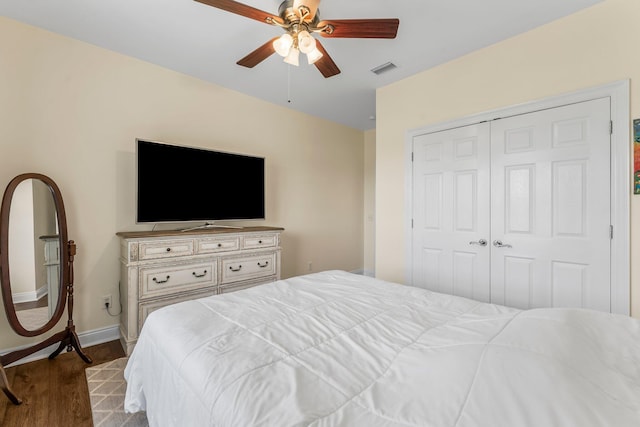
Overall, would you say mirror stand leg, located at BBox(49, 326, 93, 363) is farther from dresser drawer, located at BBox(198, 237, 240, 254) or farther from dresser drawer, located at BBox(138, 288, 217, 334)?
dresser drawer, located at BBox(198, 237, 240, 254)

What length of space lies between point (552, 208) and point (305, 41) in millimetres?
2281

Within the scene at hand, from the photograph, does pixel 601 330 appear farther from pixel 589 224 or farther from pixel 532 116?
pixel 532 116

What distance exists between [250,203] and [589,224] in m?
3.18

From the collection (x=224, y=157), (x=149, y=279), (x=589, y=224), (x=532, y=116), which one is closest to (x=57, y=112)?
(x=224, y=157)

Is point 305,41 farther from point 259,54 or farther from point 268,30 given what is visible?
point 268,30

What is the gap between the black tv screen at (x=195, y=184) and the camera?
267cm

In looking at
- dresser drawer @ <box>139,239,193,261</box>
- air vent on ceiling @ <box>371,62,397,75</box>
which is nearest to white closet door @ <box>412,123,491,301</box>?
air vent on ceiling @ <box>371,62,397,75</box>

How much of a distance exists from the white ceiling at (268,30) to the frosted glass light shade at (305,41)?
0.48 m

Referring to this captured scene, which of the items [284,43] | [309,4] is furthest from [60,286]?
[309,4]

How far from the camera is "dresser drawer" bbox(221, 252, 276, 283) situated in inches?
115

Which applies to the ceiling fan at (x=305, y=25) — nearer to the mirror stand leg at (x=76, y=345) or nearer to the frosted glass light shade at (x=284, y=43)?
the frosted glass light shade at (x=284, y=43)

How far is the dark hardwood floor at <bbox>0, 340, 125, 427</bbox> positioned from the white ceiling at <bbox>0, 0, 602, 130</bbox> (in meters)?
2.73

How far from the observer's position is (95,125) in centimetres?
261

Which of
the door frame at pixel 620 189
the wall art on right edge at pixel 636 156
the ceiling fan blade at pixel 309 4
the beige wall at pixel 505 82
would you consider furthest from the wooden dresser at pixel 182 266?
the wall art on right edge at pixel 636 156
